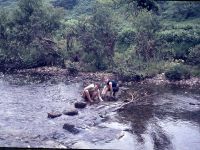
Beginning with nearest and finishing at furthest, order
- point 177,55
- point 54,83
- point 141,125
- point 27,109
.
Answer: point 141,125 → point 27,109 → point 54,83 → point 177,55

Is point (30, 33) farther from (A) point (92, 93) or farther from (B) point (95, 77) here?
(A) point (92, 93)

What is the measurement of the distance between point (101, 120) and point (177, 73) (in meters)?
9.80

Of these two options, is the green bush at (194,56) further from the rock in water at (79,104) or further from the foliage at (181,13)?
the rock in water at (79,104)

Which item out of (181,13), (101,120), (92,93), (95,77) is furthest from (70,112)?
(181,13)

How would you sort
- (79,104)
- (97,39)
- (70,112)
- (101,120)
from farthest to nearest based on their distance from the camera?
1. (97,39)
2. (79,104)
3. (70,112)
4. (101,120)

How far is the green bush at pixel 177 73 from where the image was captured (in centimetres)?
2273

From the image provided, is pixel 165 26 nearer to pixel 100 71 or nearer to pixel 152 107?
pixel 100 71

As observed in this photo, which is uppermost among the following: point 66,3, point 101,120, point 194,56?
point 66,3

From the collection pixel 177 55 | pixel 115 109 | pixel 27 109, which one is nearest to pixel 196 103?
pixel 115 109

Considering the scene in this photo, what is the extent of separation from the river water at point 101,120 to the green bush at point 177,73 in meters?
1.72

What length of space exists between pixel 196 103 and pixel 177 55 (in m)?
10.2

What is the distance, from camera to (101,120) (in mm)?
14562

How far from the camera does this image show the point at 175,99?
60.1ft

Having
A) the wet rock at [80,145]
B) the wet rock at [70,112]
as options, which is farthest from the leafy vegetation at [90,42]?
the wet rock at [80,145]
